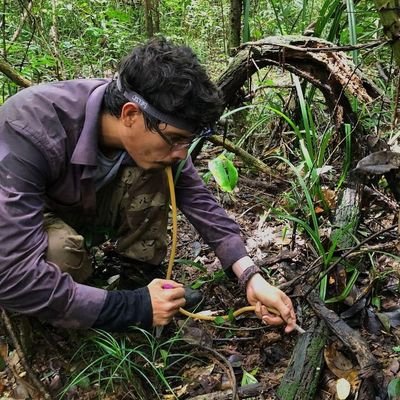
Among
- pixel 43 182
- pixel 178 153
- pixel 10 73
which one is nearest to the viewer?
pixel 43 182

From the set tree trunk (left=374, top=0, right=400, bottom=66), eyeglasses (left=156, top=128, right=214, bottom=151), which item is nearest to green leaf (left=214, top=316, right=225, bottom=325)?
eyeglasses (left=156, top=128, right=214, bottom=151)

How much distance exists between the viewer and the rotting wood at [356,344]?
1395 mm

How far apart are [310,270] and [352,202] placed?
393 mm

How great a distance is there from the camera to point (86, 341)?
5.79 feet

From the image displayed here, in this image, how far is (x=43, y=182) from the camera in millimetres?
1601

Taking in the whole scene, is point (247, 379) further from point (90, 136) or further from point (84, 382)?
point (90, 136)

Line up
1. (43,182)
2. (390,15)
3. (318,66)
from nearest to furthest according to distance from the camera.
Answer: (390,15), (43,182), (318,66)

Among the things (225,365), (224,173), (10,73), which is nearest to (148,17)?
(10,73)

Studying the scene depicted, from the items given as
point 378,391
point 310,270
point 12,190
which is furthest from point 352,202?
point 12,190

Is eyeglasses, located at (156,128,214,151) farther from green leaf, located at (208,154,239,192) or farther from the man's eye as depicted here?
green leaf, located at (208,154,239,192)

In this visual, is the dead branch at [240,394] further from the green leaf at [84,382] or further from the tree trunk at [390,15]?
the tree trunk at [390,15]

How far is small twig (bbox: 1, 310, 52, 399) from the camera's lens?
1.64 metres

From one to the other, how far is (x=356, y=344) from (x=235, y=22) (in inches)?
90.5

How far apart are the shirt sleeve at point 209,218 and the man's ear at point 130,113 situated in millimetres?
432
